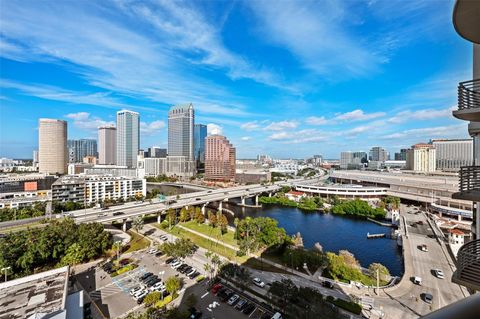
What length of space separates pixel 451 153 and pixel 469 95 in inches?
1501

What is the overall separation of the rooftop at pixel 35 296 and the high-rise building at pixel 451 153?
35889 millimetres

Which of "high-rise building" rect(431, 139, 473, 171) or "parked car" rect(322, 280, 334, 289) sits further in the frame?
"high-rise building" rect(431, 139, 473, 171)

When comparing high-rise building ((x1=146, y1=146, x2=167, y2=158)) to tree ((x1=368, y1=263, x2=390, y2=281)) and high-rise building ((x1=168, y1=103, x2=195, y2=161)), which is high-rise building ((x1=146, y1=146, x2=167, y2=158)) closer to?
high-rise building ((x1=168, y1=103, x2=195, y2=161))

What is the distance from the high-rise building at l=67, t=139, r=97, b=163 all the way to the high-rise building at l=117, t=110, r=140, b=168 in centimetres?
1557

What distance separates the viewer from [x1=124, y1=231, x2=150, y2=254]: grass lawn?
29.1 feet

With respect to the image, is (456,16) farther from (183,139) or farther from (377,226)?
(183,139)

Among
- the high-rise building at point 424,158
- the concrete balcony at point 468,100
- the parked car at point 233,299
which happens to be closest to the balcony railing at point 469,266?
the concrete balcony at point 468,100

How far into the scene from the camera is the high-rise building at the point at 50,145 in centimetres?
3259

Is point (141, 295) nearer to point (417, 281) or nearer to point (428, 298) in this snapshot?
point (428, 298)

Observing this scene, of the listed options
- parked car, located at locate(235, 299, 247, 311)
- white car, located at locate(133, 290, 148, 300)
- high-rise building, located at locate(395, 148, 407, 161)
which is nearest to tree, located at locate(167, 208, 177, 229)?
white car, located at locate(133, 290, 148, 300)

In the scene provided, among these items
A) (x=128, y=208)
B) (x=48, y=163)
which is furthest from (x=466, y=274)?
(x=48, y=163)

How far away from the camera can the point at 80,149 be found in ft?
176

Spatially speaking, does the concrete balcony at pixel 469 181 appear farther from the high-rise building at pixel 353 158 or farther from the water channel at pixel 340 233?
the high-rise building at pixel 353 158

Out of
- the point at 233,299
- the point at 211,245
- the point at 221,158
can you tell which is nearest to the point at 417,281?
the point at 233,299
